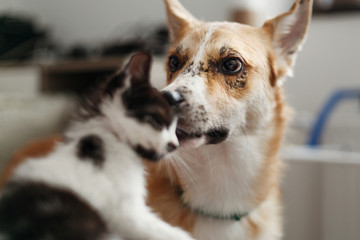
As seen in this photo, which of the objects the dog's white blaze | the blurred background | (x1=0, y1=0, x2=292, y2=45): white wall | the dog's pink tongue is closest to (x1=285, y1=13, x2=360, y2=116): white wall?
the blurred background

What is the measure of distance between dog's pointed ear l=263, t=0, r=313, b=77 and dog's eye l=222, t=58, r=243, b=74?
0.17m

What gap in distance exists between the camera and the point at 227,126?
85 centimetres

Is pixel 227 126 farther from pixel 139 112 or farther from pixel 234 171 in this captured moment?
pixel 139 112

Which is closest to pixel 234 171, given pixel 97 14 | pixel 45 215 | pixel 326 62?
pixel 45 215

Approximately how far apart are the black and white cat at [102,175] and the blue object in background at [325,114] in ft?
4.96

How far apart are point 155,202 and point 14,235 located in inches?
18.0

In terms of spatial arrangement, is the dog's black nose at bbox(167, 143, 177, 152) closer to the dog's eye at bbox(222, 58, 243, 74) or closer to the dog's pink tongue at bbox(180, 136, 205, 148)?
the dog's pink tongue at bbox(180, 136, 205, 148)

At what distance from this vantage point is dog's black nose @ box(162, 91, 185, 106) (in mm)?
689

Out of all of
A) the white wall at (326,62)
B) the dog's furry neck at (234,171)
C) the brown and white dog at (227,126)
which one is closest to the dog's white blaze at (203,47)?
the brown and white dog at (227,126)

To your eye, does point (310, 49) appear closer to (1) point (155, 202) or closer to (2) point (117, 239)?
(1) point (155, 202)

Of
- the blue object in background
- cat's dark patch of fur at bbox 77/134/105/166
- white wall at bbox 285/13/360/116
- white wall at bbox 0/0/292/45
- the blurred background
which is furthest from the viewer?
white wall at bbox 0/0/292/45

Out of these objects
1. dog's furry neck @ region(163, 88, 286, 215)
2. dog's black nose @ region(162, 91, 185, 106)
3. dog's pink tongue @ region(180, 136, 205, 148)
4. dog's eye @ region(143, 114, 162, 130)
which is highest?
dog's eye @ region(143, 114, 162, 130)

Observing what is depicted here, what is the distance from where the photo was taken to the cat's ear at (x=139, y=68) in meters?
0.59

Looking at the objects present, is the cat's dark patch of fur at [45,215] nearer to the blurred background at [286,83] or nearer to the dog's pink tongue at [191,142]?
the dog's pink tongue at [191,142]
